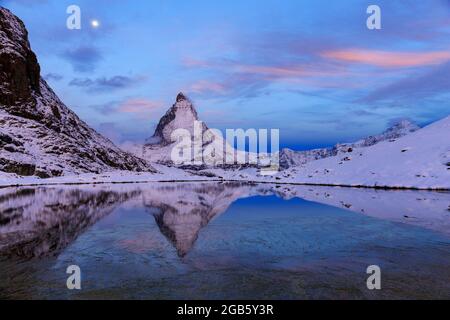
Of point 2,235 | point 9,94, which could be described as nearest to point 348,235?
point 2,235

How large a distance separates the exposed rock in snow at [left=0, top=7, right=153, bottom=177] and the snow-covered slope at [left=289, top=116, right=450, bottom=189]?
87.5 metres

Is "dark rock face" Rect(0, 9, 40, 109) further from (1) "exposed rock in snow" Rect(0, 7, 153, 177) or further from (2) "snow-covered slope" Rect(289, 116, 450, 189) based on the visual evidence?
(2) "snow-covered slope" Rect(289, 116, 450, 189)

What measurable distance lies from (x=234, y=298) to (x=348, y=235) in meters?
10.7

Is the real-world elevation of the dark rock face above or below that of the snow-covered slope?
above

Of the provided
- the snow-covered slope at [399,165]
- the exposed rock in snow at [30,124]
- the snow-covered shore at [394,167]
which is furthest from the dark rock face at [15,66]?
the snow-covered slope at [399,165]

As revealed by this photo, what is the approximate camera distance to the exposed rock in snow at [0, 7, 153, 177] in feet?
437

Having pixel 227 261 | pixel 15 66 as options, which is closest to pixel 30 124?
pixel 15 66

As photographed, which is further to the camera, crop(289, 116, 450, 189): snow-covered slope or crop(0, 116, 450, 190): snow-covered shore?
crop(289, 116, 450, 189): snow-covered slope

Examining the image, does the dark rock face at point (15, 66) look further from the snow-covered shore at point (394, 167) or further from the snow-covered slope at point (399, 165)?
the snow-covered slope at point (399, 165)

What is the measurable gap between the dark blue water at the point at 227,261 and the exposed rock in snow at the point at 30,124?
117 m

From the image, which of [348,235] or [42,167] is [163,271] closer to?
[348,235]

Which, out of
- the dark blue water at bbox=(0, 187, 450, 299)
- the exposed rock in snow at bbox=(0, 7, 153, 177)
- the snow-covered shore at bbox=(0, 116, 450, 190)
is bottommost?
the dark blue water at bbox=(0, 187, 450, 299)

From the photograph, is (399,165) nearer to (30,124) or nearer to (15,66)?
(30,124)

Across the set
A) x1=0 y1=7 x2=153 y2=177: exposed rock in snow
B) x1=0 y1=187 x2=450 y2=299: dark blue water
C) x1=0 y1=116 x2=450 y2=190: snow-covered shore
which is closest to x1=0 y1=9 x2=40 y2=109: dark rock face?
x1=0 y1=7 x2=153 y2=177: exposed rock in snow
